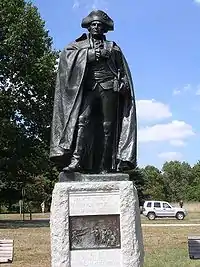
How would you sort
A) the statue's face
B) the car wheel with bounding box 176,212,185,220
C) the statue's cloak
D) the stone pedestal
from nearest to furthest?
the stone pedestal, the statue's cloak, the statue's face, the car wheel with bounding box 176,212,185,220

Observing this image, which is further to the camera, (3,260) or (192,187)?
(192,187)

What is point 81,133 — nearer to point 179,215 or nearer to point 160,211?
point 179,215

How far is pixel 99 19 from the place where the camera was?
821 cm

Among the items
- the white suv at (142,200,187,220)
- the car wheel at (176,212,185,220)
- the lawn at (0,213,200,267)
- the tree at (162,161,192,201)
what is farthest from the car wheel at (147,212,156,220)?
the tree at (162,161,192,201)

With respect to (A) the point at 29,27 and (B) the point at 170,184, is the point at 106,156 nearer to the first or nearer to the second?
(A) the point at 29,27

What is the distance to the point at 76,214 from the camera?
7504 mm

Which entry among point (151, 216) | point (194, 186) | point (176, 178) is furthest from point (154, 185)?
point (151, 216)

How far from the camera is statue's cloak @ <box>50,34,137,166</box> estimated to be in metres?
7.95

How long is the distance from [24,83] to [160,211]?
16.2 m

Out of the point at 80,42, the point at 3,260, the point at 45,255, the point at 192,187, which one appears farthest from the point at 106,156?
the point at 192,187

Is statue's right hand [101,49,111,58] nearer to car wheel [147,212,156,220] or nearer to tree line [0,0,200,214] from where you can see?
tree line [0,0,200,214]

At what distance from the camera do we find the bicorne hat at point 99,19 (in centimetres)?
823

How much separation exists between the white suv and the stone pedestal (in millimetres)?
34728

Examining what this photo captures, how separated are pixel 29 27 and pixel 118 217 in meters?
24.7
